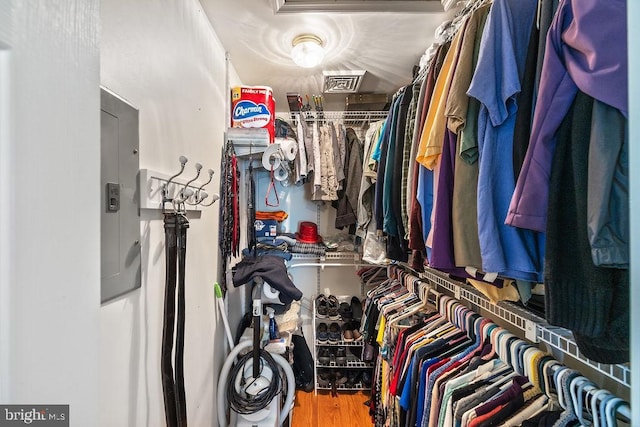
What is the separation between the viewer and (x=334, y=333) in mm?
2135

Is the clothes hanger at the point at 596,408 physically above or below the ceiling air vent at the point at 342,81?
below

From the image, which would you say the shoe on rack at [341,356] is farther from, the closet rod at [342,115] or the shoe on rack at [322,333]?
the closet rod at [342,115]

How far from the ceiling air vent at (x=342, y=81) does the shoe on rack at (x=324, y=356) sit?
1.97 meters

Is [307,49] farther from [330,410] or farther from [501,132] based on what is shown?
[330,410]

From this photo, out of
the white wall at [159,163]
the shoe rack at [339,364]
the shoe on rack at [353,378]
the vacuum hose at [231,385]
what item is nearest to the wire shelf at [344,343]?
the shoe rack at [339,364]

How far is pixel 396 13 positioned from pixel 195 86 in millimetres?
993

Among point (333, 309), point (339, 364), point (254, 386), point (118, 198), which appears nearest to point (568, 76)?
point (118, 198)

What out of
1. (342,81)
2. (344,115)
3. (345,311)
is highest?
(342,81)

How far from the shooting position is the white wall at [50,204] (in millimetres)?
260

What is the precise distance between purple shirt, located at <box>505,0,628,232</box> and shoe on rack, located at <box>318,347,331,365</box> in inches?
73.9

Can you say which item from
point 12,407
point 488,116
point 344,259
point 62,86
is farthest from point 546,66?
point 344,259

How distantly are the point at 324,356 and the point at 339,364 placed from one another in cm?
13

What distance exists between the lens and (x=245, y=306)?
2113 millimetres

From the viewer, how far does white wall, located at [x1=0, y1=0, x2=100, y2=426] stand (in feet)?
0.85
